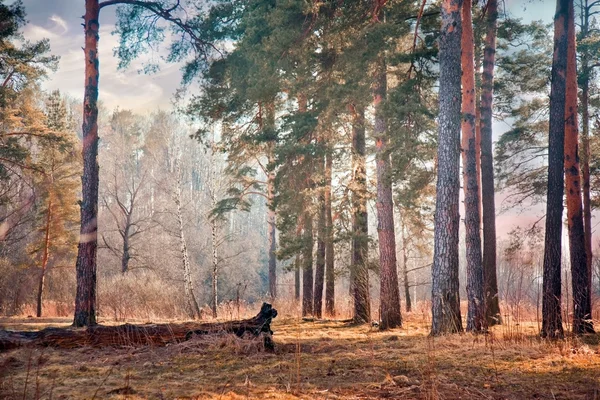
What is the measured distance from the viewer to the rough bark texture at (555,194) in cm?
705

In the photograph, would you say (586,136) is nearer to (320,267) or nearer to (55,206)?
(320,267)

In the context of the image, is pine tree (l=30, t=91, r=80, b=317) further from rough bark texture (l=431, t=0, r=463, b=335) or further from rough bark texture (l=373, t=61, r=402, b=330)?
rough bark texture (l=431, t=0, r=463, b=335)

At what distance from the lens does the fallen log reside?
20.0 feet

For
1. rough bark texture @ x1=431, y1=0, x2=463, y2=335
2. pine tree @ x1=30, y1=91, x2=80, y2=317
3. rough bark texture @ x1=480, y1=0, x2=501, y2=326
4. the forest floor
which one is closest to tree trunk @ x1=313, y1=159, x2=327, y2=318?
rough bark texture @ x1=480, y1=0, x2=501, y2=326

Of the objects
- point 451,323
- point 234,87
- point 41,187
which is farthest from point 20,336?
point 41,187

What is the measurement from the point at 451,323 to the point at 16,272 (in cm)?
1973

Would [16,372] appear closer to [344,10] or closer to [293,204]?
[293,204]

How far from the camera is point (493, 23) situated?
11570 mm

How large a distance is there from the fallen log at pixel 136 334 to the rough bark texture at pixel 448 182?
321 centimetres

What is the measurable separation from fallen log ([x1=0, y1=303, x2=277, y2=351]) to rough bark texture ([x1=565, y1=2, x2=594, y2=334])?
5707 millimetres

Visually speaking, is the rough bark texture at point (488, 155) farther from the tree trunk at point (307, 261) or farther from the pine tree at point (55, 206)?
the pine tree at point (55, 206)

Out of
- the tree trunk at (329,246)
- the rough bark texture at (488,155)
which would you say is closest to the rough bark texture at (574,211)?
the rough bark texture at (488,155)

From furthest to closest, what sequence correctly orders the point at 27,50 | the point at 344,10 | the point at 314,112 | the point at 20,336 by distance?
the point at 27,50
the point at 314,112
the point at 344,10
the point at 20,336

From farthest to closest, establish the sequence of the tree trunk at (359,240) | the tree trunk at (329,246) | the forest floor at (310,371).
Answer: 1. the tree trunk at (329,246)
2. the tree trunk at (359,240)
3. the forest floor at (310,371)
